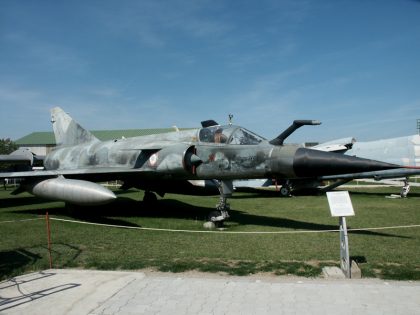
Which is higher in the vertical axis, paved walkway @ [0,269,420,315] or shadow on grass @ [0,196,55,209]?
shadow on grass @ [0,196,55,209]

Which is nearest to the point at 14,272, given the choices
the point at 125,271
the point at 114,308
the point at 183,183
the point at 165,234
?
the point at 125,271

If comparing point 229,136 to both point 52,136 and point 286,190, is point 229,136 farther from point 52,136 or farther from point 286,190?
point 52,136

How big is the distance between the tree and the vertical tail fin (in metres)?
51.7

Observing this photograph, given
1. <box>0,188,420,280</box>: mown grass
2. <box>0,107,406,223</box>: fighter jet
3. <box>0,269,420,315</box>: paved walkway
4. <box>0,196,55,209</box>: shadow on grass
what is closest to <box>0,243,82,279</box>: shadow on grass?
<box>0,188,420,280</box>: mown grass

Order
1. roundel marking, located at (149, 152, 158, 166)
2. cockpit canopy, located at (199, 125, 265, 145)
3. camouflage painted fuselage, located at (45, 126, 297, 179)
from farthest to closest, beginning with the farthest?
1. roundel marking, located at (149, 152, 158, 166)
2. cockpit canopy, located at (199, 125, 265, 145)
3. camouflage painted fuselage, located at (45, 126, 297, 179)

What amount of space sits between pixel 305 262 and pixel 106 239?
4829mm

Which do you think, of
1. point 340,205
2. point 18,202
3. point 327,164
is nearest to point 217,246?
point 340,205

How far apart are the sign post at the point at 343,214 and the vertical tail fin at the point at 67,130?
497 inches

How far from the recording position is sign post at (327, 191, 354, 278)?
569cm

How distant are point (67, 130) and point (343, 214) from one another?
47.9 ft

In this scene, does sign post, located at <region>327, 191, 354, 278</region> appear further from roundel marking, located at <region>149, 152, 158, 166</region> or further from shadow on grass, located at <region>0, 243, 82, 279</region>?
roundel marking, located at <region>149, 152, 158, 166</region>

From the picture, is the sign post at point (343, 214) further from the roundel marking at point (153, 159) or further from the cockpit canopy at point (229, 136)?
the roundel marking at point (153, 159)

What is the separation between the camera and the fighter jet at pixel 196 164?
27.8 ft

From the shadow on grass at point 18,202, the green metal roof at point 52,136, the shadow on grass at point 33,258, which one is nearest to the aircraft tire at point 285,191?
the shadow on grass at point 18,202
